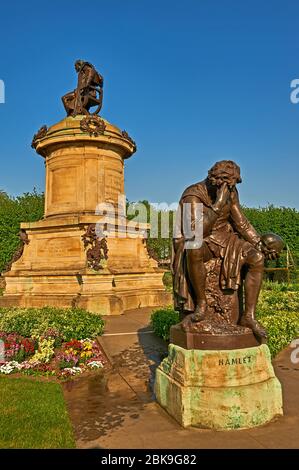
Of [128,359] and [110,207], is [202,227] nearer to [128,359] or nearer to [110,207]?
[128,359]

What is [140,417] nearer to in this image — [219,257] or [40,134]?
[219,257]

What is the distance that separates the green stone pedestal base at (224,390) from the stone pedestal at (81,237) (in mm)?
8096

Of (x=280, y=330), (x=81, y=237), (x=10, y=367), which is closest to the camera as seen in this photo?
(x=10, y=367)

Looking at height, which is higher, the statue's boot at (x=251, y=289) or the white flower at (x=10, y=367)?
the statue's boot at (x=251, y=289)

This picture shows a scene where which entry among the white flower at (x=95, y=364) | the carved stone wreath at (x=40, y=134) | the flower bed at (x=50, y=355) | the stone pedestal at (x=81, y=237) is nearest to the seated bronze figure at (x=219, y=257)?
the white flower at (x=95, y=364)

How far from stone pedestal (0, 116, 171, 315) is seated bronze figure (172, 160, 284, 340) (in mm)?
7669

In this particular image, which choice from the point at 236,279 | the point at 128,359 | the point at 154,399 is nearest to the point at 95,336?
the point at 128,359

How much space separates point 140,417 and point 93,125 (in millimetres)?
11643

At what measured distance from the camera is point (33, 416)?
14.7 ft

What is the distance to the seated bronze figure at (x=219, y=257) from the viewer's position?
452 cm

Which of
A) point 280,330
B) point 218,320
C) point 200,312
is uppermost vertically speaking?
point 200,312

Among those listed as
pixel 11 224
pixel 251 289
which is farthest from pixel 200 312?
pixel 11 224

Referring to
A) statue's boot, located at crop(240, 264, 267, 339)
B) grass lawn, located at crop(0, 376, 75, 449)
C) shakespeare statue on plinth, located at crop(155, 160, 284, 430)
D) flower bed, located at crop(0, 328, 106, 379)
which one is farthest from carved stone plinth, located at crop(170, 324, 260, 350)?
flower bed, located at crop(0, 328, 106, 379)

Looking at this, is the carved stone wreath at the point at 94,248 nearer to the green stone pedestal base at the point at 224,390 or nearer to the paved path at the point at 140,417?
the paved path at the point at 140,417
